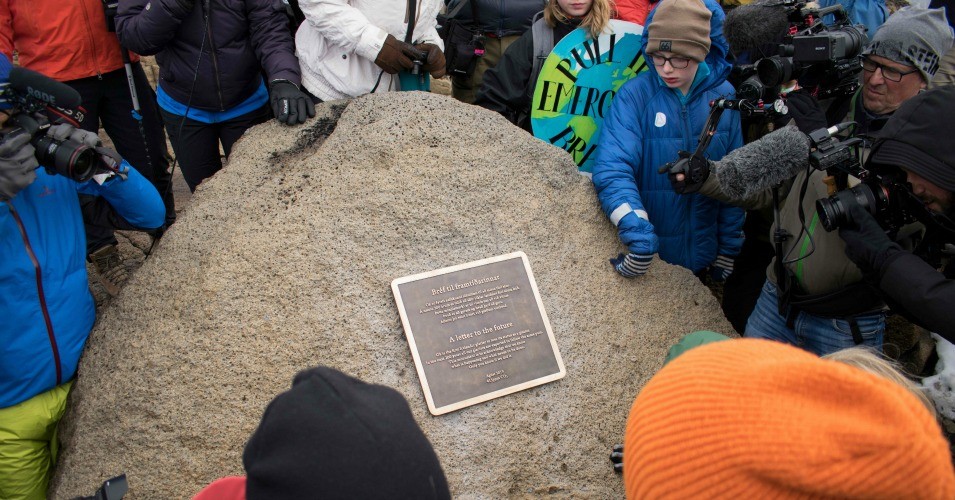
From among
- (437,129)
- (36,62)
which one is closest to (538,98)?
(437,129)

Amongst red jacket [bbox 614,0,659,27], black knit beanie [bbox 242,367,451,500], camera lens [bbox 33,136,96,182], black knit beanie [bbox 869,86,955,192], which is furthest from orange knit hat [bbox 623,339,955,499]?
red jacket [bbox 614,0,659,27]

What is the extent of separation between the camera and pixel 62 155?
2.53m

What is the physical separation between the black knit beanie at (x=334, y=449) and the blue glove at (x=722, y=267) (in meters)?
2.94

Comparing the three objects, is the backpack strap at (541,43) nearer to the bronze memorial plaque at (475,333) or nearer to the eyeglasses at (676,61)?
the eyeglasses at (676,61)

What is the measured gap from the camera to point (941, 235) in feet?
8.45

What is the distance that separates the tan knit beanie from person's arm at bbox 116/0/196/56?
8.24 feet

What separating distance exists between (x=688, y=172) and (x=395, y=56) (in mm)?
1725

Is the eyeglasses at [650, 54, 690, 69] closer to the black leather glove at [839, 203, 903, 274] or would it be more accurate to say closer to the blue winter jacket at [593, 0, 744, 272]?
the blue winter jacket at [593, 0, 744, 272]

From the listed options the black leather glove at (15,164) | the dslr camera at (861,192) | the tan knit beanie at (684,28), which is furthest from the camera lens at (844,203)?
the black leather glove at (15,164)

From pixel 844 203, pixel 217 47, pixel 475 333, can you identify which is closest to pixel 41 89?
pixel 217 47

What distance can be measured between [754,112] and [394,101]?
73.0 inches

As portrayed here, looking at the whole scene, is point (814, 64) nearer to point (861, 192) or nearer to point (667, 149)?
point (667, 149)

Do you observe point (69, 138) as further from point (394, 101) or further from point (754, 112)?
point (754, 112)

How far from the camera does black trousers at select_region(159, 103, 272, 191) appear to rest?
383 centimetres
